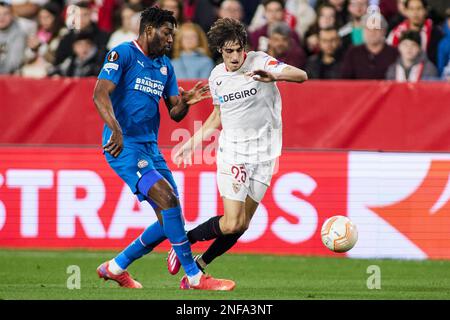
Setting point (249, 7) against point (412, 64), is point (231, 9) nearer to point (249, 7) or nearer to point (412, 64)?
point (249, 7)

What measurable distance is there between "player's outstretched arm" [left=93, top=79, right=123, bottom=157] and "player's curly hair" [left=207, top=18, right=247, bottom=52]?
111 cm

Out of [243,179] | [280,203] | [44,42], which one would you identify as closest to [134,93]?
[243,179]

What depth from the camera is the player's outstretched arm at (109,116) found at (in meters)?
9.68

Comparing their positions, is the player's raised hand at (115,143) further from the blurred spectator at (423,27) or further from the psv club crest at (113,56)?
the blurred spectator at (423,27)

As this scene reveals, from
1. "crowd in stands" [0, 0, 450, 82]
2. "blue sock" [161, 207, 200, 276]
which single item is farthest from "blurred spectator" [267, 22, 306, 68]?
"blue sock" [161, 207, 200, 276]

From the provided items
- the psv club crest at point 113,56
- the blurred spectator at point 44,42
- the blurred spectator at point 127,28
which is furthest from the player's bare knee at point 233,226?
the blurred spectator at point 44,42

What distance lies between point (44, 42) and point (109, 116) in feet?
25.7

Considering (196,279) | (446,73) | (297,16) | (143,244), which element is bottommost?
(196,279)

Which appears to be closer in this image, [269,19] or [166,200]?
[166,200]

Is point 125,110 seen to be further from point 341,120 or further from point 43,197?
point 341,120

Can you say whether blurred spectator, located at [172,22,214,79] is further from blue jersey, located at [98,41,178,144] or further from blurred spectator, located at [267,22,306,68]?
blue jersey, located at [98,41,178,144]

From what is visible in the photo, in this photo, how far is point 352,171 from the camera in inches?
541

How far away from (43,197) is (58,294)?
4.34m

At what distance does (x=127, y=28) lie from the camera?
16406mm
